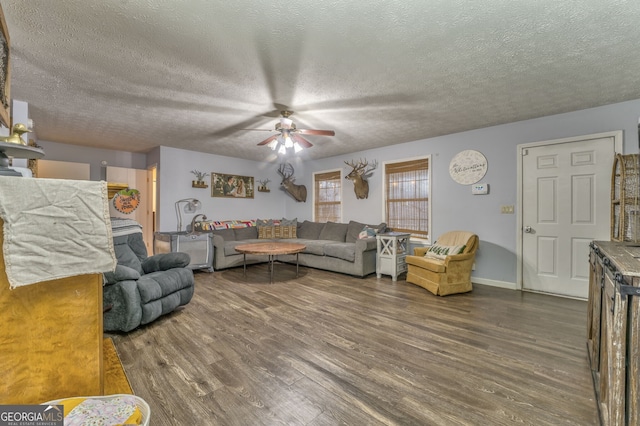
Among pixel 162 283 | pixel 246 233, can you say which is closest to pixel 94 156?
pixel 246 233

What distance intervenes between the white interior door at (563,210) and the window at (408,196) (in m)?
1.44

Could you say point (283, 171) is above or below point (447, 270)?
above

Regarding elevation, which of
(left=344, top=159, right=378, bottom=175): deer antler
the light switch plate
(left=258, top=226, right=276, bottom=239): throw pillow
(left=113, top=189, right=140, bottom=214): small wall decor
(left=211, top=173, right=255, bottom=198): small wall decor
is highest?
(left=344, top=159, right=378, bottom=175): deer antler

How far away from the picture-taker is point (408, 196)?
5113 millimetres

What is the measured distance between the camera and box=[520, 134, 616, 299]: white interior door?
3330mm

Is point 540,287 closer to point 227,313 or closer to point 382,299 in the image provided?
point 382,299

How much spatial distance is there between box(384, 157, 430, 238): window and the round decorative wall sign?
0.47 m

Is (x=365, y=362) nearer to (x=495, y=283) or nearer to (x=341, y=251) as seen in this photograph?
(x=341, y=251)

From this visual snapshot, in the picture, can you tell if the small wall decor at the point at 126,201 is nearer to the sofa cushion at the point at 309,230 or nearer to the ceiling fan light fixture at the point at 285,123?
the sofa cushion at the point at 309,230

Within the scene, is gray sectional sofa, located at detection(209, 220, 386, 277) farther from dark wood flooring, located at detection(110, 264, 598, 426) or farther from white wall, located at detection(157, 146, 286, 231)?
dark wood flooring, located at detection(110, 264, 598, 426)

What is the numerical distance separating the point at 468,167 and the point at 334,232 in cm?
276

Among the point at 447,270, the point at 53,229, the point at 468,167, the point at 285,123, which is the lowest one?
the point at 447,270

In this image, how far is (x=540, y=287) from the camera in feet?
12.2

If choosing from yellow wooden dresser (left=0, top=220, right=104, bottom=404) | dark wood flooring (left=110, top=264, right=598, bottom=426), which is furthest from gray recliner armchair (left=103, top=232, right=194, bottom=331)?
yellow wooden dresser (left=0, top=220, right=104, bottom=404)
